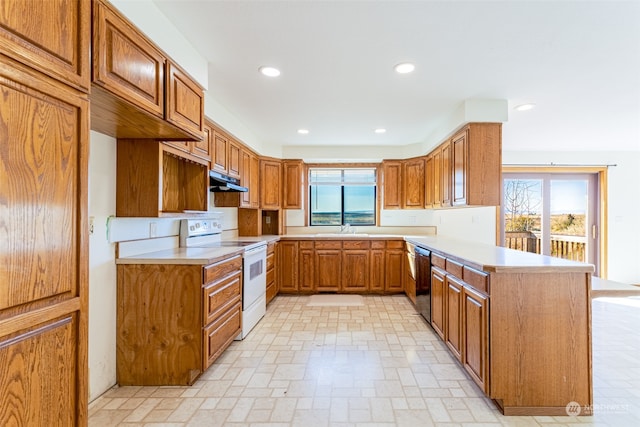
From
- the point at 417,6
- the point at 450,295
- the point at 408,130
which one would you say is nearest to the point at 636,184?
the point at 408,130

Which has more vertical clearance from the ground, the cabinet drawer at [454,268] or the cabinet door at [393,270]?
the cabinet drawer at [454,268]

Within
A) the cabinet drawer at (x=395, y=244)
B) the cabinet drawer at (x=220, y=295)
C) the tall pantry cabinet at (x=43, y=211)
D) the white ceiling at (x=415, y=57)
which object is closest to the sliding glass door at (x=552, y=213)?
the white ceiling at (x=415, y=57)

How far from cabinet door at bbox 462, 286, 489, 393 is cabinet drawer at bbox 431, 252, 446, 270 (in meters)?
0.55

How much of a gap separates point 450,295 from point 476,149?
1478 millimetres

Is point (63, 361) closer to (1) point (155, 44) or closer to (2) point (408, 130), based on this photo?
(1) point (155, 44)

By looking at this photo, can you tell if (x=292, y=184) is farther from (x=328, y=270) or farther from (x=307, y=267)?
(x=328, y=270)

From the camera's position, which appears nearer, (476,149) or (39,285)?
(39,285)

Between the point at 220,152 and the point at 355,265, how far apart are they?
2.48 metres

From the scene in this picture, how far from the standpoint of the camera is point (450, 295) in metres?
2.62

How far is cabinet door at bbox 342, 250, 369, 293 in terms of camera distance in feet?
15.3

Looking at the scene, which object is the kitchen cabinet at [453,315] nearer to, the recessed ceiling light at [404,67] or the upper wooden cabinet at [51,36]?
the recessed ceiling light at [404,67]

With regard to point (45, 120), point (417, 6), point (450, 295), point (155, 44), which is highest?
point (417, 6)

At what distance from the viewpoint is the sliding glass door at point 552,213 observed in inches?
215

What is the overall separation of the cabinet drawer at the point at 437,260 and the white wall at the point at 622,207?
3973mm
